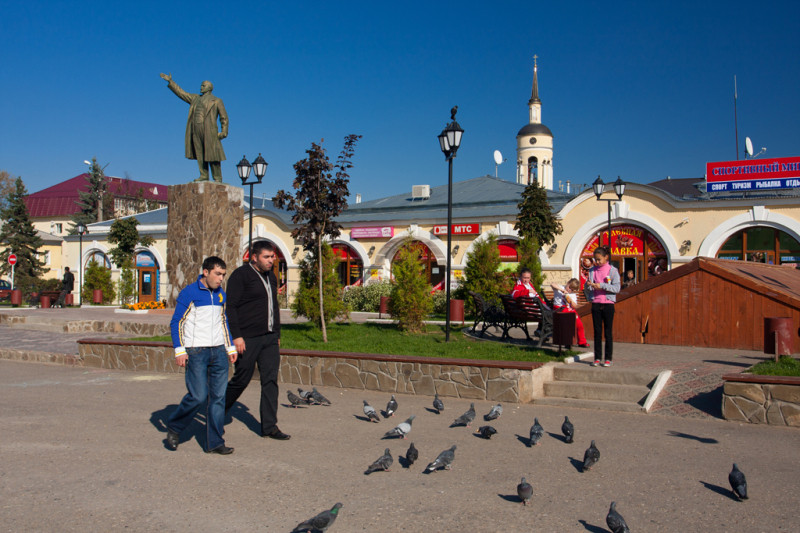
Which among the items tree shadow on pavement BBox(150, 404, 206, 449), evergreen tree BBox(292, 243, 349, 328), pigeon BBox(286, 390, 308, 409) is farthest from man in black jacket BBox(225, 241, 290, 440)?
evergreen tree BBox(292, 243, 349, 328)

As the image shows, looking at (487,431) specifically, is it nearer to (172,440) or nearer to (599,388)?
(599,388)

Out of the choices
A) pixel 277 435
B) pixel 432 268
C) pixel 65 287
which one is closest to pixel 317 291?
pixel 277 435

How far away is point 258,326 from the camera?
21.0 ft

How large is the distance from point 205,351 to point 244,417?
6.33 ft

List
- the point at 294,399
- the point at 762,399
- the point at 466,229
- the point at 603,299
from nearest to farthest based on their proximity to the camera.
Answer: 1. the point at 762,399
2. the point at 294,399
3. the point at 603,299
4. the point at 466,229

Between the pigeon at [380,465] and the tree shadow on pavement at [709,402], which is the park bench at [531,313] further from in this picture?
the pigeon at [380,465]

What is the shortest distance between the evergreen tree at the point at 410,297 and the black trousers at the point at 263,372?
22.8 feet

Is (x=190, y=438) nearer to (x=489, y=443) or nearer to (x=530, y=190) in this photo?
(x=489, y=443)

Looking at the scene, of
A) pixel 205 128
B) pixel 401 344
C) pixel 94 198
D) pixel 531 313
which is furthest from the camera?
pixel 94 198

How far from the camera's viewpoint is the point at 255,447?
627 centimetres

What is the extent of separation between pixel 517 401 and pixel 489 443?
1996mm

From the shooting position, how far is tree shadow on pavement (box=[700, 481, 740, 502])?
480cm

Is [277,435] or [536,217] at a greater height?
[536,217]

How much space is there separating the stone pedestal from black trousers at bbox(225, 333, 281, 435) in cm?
879
